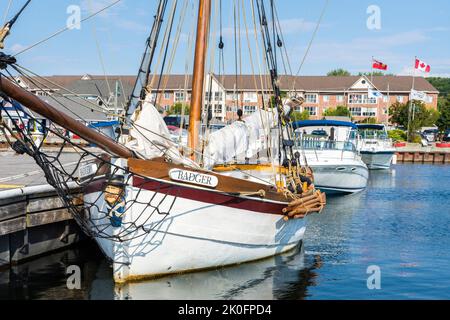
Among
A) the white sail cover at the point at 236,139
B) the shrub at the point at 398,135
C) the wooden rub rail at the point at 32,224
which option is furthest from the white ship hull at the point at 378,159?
the wooden rub rail at the point at 32,224

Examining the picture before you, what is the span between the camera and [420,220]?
24812mm

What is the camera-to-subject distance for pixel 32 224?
15.5 metres

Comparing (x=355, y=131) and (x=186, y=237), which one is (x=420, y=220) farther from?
(x=355, y=131)

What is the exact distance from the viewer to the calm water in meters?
13.2

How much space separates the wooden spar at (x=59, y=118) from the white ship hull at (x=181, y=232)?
0.85m

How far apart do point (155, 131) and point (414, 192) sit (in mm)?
25669

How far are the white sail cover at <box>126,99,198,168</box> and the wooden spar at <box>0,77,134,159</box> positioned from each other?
0.67 metres

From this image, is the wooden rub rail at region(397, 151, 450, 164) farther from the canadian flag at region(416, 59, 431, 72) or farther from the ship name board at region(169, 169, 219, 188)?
the ship name board at region(169, 169, 219, 188)

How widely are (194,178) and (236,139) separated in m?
4.08

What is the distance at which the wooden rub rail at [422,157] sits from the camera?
68.2 m

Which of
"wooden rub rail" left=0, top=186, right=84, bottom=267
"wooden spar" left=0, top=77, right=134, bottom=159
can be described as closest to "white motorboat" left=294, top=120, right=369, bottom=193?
"wooden rub rail" left=0, top=186, right=84, bottom=267

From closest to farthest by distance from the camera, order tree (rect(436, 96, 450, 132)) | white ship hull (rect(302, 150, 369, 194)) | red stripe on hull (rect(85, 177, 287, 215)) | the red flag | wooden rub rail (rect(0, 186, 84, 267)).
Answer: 1. red stripe on hull (rect(85, 177, 287, 215))
2. wooden rub rail (rect(0, 186, 84, 267))
3. white ship hull (rect(302, 150, 369, 194))
4. the red flag
5. tree (rect(436, 96, 450, 132))

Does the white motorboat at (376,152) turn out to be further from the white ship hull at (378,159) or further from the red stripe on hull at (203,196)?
the red stripe on hull at (203,196)

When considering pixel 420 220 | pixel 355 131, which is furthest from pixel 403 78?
pixel 420 220
